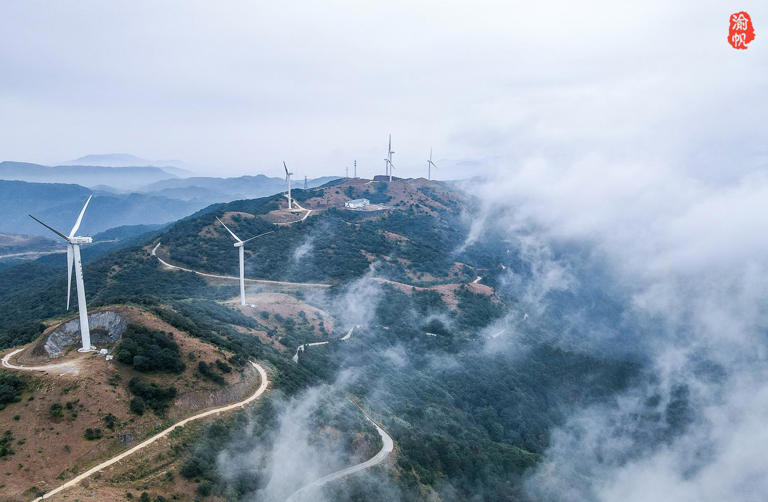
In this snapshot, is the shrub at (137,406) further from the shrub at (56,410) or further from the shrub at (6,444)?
the shrub at (6,444)

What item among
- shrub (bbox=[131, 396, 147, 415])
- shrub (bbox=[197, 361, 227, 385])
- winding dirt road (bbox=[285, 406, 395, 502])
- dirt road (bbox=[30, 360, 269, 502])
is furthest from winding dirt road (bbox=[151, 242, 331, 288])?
shrub (bbox=[131, 396, 147, 415])

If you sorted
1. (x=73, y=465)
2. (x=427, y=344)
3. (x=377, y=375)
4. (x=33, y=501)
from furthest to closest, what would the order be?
(x=427, y=344), (x=377, y=375), (x=73, y=465), (x=33, y=501)

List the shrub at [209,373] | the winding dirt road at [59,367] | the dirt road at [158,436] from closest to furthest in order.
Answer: the dirt road at [158,436] < the winding dirt road at [59,367] < the shrub at [209,373]

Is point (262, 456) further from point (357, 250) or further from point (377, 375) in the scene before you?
point (357, 250)

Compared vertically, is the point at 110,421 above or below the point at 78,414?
below

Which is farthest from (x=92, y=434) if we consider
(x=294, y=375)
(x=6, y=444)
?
(x=294, y=375)

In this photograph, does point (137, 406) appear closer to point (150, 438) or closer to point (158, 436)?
point (150, 438)

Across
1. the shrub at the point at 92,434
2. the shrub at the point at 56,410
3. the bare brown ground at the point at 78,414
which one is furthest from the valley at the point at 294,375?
the shrub at the point at 56,410

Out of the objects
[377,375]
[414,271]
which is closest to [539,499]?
[377,375]
